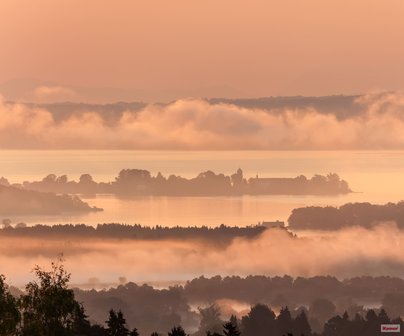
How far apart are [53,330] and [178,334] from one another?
24491mm

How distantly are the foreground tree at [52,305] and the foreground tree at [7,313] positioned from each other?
166 cm

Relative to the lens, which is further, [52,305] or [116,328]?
[116,328]

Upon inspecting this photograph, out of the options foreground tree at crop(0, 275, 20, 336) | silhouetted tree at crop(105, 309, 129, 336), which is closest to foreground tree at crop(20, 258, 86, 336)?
foreground tree at crop(0, 275, 20, 336)

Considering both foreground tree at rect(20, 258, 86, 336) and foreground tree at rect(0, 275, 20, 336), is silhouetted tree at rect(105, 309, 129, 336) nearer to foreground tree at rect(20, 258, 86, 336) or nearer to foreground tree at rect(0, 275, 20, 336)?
foreground tree at rect(20, 258, 86, 336)

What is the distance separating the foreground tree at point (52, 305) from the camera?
15850cm

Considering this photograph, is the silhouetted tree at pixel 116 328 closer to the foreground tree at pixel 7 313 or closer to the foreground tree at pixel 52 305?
the foreground tree at pixel 52 305

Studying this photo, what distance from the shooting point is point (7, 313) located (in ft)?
508

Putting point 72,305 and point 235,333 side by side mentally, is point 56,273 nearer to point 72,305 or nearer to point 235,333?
point 72,305

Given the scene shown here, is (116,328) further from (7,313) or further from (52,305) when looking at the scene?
(7,313)

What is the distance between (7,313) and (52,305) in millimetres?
7979

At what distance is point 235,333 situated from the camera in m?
167

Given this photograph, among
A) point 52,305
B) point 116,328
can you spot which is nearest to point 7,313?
point 52,305

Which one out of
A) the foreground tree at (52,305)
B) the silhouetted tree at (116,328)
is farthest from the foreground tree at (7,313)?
the silhouetted tree at (116,328)

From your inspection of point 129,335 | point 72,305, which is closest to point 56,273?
point 72,305
